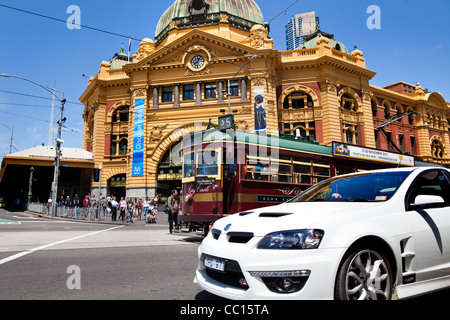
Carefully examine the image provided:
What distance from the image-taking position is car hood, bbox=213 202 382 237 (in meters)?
3.25

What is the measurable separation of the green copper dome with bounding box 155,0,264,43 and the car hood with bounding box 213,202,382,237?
3685 centimetres

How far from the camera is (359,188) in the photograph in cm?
440

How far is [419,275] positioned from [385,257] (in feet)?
1.78

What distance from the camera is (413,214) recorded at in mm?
3752

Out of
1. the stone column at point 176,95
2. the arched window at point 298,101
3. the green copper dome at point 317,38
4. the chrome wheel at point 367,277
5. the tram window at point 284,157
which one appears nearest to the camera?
the chrome wheel at point 367,277

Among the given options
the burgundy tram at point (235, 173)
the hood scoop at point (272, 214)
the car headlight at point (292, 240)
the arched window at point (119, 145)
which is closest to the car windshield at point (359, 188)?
the hood scoop at point (272, 214)

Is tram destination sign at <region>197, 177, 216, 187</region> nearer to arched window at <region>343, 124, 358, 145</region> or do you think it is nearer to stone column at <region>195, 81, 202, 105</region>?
stone column at <region>195, 81, 202, 105</region>

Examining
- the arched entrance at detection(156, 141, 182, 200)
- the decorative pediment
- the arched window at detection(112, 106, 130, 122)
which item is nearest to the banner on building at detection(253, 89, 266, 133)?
the decorative pediment

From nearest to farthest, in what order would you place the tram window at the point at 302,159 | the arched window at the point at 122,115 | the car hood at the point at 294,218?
the car hood at the point at 294,218 → the tram window at the point at 302,159 → the arched window at the point at 122,115

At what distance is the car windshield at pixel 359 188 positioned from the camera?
4.04 meters

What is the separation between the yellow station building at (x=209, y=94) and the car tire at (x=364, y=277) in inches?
1083

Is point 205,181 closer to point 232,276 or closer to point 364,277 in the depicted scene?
point 232,276

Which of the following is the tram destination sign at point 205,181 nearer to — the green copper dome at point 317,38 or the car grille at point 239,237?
the car grille at point 239,237
